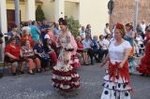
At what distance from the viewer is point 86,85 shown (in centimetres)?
1039

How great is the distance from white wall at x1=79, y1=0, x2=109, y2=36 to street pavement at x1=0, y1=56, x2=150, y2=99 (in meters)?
11.5

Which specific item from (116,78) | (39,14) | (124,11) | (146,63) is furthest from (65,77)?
(124,11)

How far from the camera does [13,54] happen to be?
12172 mm

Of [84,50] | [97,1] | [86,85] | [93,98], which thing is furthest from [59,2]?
[93,98]

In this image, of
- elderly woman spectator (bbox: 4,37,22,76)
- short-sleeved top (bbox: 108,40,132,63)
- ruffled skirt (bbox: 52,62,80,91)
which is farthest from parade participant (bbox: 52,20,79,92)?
elderly woman spectator (bbox: 4,37,22,76)

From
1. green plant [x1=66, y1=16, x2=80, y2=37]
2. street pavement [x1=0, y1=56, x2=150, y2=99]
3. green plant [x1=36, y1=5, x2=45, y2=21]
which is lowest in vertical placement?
street pavement [x1=0, y1=56, x2=150, y2=99]

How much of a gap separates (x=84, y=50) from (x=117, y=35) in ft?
26.0

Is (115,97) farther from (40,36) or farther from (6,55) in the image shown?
(40,36)

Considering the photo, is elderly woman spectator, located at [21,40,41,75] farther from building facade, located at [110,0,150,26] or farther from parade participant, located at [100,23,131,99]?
building facade, located at [110,0,150,26]

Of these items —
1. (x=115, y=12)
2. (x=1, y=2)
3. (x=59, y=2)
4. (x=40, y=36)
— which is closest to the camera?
(x=40, y=36)

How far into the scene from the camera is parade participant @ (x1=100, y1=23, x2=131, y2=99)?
7.35m

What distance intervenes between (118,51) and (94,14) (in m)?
18.0

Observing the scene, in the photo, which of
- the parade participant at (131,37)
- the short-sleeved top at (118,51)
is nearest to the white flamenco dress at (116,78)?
the short-sleeved top at (118,51)

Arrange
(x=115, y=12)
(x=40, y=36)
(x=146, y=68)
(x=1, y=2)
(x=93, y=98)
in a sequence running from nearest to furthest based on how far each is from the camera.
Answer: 1. (x=93, y=98)
2. (x=146, y=68)
3. (x=40, y=36)
4. (x=1, y=2)
5. (x=115, y=12)
